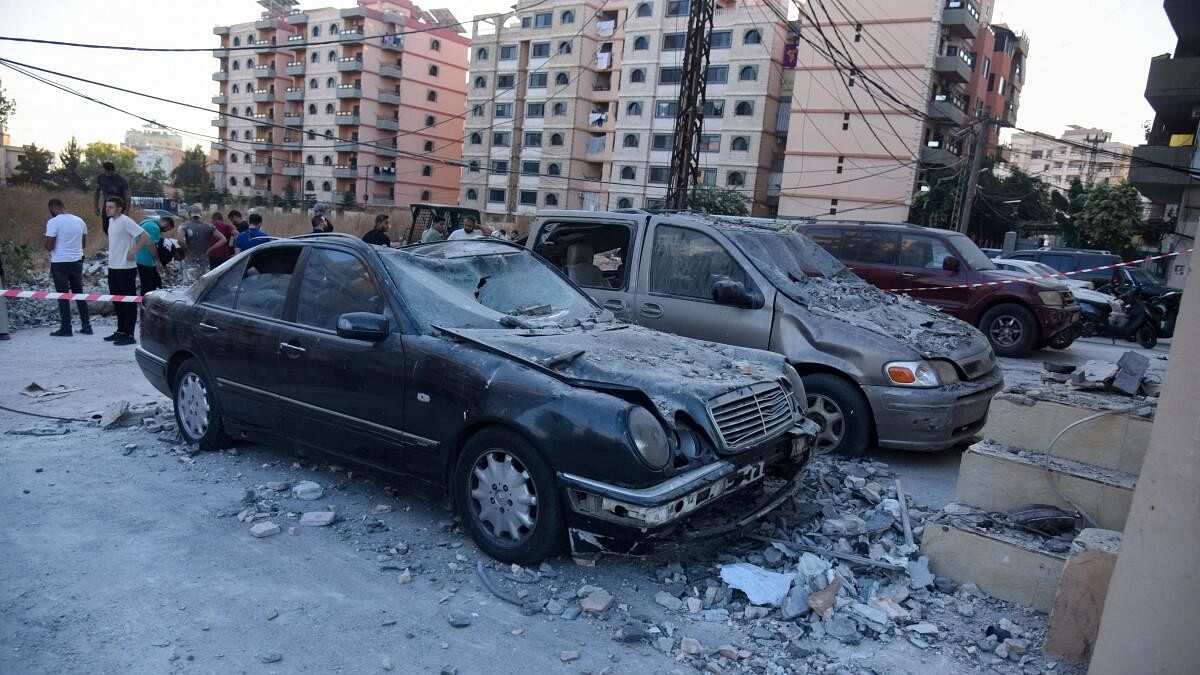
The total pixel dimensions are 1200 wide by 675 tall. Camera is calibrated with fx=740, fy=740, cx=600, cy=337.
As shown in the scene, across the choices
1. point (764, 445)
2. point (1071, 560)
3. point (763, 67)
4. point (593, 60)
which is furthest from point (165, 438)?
point (593, 60)

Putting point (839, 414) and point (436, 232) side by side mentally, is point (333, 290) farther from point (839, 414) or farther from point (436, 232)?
point (436, 232)

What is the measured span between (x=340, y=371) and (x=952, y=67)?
47360mm

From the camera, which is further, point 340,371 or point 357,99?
point 357,99

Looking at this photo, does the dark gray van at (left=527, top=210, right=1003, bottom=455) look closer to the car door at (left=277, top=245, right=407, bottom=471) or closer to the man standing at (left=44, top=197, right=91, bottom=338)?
the car door at (left=277, top=245, right=407, bottom=471)

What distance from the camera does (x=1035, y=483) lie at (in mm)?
3922

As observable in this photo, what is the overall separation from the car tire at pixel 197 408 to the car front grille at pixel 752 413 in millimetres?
3495

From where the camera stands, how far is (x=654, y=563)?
3.76 metres

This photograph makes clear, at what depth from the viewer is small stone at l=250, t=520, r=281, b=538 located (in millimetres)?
3960

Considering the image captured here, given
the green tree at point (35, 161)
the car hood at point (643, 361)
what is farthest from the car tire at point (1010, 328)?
the green tree at point (35, 161)

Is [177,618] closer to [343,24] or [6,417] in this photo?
[6,417]

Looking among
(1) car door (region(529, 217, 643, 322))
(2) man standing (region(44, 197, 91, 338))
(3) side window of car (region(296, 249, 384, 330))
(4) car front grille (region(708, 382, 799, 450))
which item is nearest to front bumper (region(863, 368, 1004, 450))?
(4) car front grille (region(708, 382, 799, 450))

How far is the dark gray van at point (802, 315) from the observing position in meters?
5.21

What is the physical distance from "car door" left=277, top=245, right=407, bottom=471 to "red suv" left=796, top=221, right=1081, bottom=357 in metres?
7.77

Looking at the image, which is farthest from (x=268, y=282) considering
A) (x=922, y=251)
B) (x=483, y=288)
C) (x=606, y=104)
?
(x=606, y=104)
